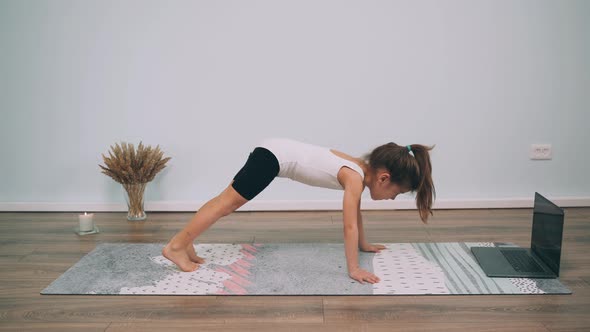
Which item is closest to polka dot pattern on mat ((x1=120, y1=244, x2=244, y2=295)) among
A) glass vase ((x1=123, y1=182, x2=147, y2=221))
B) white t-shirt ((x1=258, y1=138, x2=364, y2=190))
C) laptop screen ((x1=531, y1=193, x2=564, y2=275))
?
white t-shirt ((x1=258, y1=138, x2=364, y2=190))

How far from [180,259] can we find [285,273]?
0.42 m

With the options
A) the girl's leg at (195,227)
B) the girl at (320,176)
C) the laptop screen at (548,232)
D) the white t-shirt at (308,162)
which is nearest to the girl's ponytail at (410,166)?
the girl at (320,176)

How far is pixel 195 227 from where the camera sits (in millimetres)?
2197

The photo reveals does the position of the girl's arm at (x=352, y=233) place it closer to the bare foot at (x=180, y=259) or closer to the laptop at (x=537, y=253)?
the laptop at (x=537, y=253)

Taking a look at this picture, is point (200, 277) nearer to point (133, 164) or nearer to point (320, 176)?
point (320, 176)

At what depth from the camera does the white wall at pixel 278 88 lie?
3.10 m

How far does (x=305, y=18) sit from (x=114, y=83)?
3.76ft

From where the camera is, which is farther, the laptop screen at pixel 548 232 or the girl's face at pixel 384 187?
the girl's face at pixel 384 187

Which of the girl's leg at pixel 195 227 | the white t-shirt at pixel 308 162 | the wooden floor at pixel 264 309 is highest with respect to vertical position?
the white t-shirt at pixel 308 162

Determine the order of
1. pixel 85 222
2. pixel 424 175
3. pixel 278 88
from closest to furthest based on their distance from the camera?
pixel 424 175 < pixel 85 222 < pixel 278 88

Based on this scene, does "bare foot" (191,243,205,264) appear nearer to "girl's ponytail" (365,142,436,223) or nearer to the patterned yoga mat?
the patterned yoga mat

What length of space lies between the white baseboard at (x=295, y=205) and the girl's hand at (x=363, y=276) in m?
1.12

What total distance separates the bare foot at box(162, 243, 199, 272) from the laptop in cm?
117

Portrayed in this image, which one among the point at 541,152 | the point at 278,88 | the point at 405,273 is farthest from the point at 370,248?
the point at 541,152
